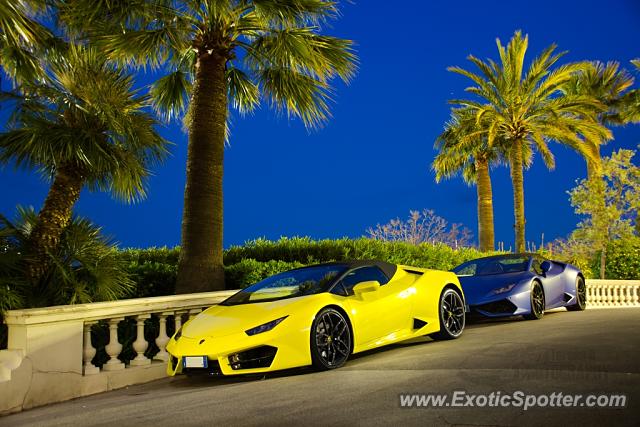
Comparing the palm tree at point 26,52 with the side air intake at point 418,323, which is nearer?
the side air intake at point 418,323

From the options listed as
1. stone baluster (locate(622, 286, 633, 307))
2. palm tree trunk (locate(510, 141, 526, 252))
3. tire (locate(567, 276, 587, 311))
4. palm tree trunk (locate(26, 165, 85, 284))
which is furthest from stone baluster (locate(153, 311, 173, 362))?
stone baluster (locate(622, 286, 633, 307))

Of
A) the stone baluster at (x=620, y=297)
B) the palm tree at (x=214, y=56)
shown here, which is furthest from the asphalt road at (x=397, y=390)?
the stone baluster at (x=620, y=297)

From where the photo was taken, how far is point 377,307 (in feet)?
26.1

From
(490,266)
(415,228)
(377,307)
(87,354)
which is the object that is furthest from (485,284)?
(415,228)

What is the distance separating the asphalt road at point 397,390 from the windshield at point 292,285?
1019 millimetres

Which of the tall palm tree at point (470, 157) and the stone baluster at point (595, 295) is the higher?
the tall palm tree at point (470, 157)

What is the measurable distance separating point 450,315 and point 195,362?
4022mm

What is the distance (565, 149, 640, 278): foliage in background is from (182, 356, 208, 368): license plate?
25.3 metres

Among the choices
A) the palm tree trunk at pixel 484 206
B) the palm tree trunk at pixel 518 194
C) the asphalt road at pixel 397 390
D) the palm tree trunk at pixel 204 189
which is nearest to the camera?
the asphalt road at pixel 397 390

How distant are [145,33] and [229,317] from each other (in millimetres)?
6888

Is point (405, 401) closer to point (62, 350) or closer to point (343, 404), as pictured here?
point (343, 404)

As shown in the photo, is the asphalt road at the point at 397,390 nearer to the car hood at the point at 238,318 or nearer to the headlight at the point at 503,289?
the car hood at the point at 238,318

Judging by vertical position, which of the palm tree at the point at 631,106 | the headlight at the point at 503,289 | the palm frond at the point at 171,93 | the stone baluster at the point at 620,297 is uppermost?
the palm tree at the point at 631,106

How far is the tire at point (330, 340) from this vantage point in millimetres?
6980
